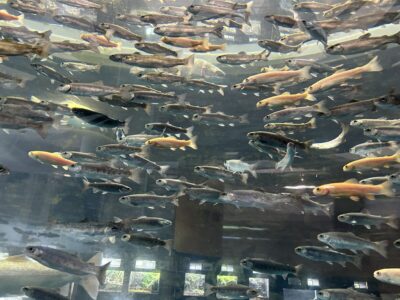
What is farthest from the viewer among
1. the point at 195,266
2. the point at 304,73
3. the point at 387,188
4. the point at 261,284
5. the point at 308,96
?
the point at 195,266

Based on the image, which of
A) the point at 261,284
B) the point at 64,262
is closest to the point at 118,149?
the point at 64,262

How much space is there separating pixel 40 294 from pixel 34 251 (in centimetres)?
71

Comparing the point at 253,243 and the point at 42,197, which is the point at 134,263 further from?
the point at 42,197

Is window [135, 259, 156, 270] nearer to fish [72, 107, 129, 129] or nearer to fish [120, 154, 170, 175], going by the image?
fish [120, 154, 170, 175]

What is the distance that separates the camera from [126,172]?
251 inches

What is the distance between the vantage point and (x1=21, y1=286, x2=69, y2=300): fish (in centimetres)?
521

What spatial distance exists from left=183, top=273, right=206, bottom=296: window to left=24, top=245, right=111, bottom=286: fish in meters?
3.35

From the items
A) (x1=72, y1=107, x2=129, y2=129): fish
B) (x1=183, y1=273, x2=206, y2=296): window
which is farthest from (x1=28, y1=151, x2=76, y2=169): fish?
(x1=183, y1=273, x2=206, y2=296): window

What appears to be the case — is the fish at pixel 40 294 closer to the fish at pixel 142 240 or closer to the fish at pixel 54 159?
the fish at pixel 142 240

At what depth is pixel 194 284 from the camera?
338 inches

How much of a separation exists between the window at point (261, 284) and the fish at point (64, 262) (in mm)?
3666

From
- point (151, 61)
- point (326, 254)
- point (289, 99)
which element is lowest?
point (326, 254)

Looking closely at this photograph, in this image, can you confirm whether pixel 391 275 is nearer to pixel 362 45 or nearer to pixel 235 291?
pixel 235 291

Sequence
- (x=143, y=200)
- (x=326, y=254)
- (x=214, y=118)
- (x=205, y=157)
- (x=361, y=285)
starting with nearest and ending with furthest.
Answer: (x=326, y=254) → (x=143, y=200) → (x=361, y=285) → (x=214, y=118) → (x=205, y=157)
